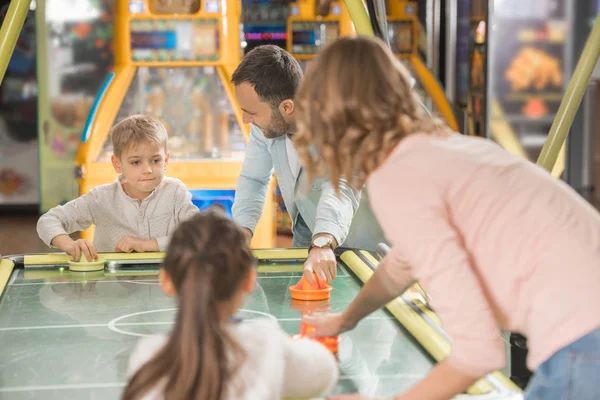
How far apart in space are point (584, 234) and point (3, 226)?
716 centimetres

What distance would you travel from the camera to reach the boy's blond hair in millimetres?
2865

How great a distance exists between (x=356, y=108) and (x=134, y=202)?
182 cm

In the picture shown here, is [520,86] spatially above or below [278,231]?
above

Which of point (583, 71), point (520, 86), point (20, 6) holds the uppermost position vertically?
point (20, 6)

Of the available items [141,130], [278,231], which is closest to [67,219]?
[141,130]

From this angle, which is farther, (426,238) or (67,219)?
(67,219)

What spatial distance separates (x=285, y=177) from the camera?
3045 mm

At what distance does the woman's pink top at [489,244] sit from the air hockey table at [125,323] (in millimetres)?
330

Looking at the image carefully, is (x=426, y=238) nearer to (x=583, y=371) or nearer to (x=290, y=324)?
A: (x=583, y=371)

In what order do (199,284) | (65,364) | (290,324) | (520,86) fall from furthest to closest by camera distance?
1. (520,86)
2. (290,324)
3. (65,364)
4. (199,284)

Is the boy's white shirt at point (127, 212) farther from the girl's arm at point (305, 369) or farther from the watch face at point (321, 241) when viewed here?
the girl's arm at point (305, 369)

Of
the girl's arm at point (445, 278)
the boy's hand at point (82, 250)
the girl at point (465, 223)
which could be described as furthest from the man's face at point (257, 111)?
the girl's arm at point (445, 278)

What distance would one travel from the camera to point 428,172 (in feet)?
4.15

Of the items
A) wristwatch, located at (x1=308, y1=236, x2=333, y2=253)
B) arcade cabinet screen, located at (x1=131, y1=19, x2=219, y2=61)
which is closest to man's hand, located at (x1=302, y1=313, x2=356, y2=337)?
wristwatch, located at (x1=308, y1=236, x2=333, y2=253)
